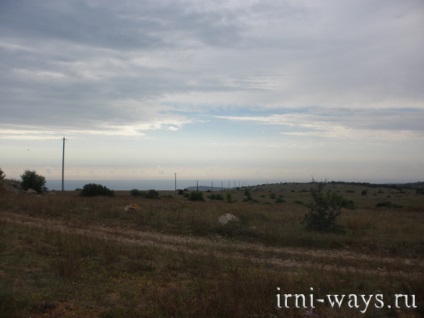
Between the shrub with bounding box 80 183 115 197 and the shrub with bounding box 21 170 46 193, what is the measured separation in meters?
7.51

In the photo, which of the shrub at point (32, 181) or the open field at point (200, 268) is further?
the shrub at point (32, 181)

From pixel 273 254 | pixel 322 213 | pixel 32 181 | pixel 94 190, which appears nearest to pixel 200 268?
pixel 273 254

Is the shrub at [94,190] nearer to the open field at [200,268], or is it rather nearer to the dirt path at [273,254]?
the open field at [200,268]

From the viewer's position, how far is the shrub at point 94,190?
40.7 metres

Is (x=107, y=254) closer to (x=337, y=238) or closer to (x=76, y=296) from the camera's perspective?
(x=76, y=296)

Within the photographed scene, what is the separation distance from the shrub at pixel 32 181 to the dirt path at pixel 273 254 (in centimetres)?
3148

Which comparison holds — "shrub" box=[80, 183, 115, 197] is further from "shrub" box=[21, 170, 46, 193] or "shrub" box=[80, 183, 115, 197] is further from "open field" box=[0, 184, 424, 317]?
"open field" box=[0, 184, 424, 317]

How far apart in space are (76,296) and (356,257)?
9667 millimetres

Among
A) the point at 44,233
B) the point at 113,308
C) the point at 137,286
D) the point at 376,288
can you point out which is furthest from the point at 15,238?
the point at 376,288

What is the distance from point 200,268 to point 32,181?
41529 mm

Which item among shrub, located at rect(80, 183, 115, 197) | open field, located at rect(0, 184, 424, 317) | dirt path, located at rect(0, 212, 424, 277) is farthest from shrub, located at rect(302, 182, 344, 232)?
shrub, located at rect(80, 183, 115, 197)

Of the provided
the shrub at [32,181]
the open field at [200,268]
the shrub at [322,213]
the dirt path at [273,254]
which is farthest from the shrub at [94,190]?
the shrub at [322,213]

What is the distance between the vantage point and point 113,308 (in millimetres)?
6684

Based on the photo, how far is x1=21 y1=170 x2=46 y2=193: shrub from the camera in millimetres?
45719
